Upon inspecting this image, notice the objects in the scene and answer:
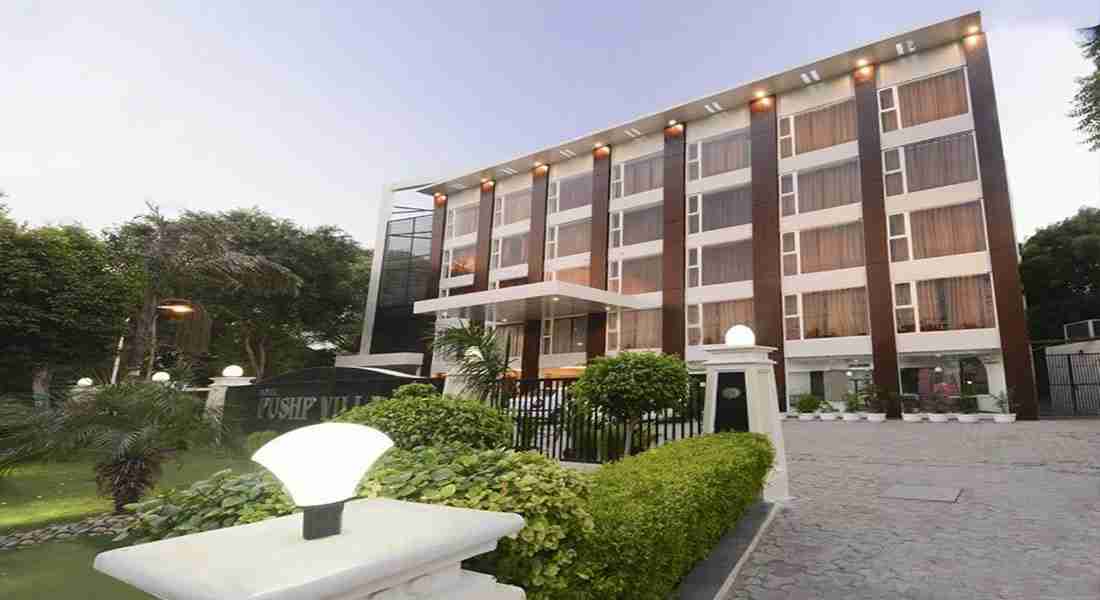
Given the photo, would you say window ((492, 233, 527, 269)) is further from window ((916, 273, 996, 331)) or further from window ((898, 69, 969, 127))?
window ((916, 273, 996, 331))

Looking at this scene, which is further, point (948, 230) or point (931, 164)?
point (931, 164)

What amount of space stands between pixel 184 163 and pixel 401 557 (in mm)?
29235

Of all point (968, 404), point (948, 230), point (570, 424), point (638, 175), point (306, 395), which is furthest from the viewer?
point (638, 175)

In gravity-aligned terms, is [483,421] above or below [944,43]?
below

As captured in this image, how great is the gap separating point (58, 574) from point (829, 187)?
24.0 metres

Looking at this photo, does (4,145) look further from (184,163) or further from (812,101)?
(812,101)

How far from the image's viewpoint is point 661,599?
3.37 metres

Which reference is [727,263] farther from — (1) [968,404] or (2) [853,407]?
(1) [968,404]

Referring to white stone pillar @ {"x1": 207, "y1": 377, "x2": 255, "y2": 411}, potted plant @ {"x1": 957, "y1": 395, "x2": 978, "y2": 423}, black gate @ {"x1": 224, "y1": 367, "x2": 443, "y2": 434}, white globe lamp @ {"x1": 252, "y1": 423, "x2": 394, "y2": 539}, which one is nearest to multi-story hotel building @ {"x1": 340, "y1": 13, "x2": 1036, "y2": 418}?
potted plant @ {"x1": 957, "y1": 395, "x2": 978, "y2": 423}

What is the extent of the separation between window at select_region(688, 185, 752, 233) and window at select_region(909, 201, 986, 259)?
6049 millimetres

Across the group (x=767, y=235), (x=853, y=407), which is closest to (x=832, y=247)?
(x=767, y=235)

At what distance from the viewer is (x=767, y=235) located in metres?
22.8

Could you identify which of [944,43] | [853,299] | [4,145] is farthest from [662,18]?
[4,145]

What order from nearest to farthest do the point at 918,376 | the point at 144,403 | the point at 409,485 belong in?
the point at 409,485 → the point at 144,403 → the point at 918,376
